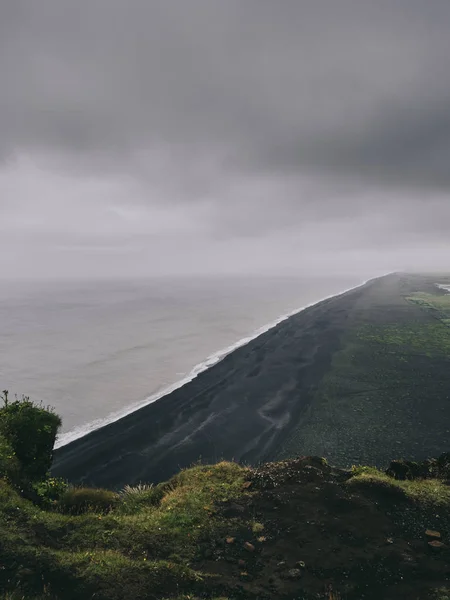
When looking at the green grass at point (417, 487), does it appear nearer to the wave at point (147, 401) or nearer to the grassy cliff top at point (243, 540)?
the grassy cliff top at point (243, 540)

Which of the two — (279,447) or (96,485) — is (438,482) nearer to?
(279,447)

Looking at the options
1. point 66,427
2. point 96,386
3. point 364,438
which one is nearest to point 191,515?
point 364,438

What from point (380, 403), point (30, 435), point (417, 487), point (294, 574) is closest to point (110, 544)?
point (294, 574)

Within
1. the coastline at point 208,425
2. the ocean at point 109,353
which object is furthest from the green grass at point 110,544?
the ocean at point 109,353

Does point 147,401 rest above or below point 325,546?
above

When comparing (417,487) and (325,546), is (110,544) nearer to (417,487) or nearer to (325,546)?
(325,546)

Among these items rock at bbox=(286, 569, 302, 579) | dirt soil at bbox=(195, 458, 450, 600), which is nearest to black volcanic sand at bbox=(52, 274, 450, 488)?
dirt soil at bbox=(195, 458, 450, 600)
